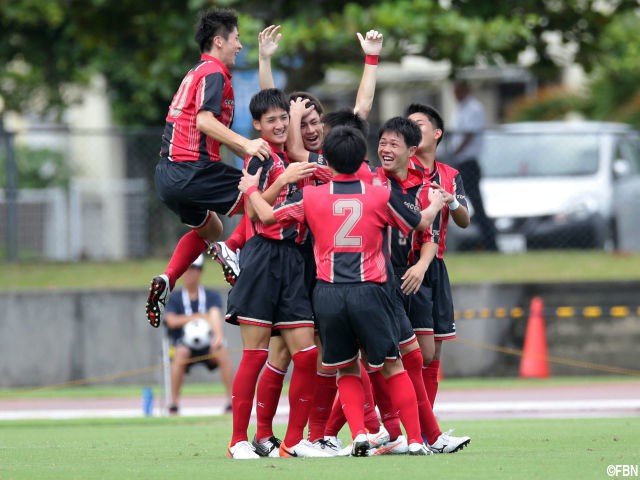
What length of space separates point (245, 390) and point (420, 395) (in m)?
1.09

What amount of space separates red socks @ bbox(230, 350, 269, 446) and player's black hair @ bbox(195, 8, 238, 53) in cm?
206

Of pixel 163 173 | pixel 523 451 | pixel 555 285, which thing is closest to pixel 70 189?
pixel 555 285

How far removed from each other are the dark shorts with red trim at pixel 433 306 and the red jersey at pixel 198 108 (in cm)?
158

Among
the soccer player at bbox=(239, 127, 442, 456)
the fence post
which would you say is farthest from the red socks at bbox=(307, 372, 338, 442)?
the fence post

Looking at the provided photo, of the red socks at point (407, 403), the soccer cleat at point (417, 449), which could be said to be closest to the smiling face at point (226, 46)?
the red socks at point (407, 403)

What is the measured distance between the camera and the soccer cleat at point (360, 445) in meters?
8.39

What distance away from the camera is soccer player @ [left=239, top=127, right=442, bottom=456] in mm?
8328

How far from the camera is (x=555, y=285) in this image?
57.9 ft

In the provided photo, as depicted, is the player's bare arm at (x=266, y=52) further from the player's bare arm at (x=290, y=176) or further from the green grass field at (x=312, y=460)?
the green grass field at (x=312, y=460)

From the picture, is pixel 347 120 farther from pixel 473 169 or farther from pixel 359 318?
pixel 473 169

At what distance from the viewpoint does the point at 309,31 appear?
16844 millimetres

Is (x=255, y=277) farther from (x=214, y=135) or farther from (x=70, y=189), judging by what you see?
(x=70, y=189)

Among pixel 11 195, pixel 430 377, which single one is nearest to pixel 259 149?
pixel 430 377

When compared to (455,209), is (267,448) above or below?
below
